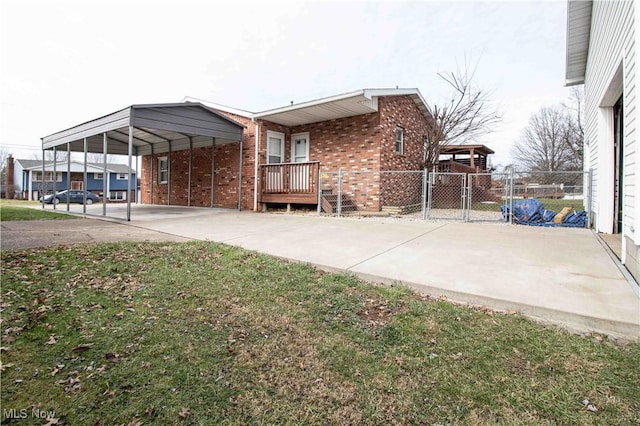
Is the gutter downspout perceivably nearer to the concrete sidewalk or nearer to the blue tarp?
the concrete sidewalk

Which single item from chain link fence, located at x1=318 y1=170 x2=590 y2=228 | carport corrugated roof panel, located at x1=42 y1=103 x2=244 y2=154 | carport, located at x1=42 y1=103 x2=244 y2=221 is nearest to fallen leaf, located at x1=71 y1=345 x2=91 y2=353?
carport, located at x1=42 y1=103 x2=244 y2=221

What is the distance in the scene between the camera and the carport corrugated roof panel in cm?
941

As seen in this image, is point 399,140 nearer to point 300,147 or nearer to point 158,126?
point 300,147

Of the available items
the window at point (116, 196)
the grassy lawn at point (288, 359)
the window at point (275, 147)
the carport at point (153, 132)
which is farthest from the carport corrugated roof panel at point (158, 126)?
the window at point (116, 196)

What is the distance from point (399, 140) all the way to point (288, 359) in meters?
12.2

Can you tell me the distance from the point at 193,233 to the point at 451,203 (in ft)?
40.8

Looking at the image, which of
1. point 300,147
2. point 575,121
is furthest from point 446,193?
point 575,121

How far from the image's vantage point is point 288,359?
2.29 metres

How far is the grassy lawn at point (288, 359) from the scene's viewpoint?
178cm

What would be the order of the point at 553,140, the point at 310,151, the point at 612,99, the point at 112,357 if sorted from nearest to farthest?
1. the point at 112,357
2. the point at 612,99
3. the point at 310,151
4. the point at 553,140

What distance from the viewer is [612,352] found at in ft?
7.59

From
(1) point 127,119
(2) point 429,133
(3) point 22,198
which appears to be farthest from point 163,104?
(3) point 22,198

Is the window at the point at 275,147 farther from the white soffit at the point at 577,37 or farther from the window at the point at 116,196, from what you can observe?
the window at the point at 116,196

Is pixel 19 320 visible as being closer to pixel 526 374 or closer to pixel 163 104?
pixel 526 374
